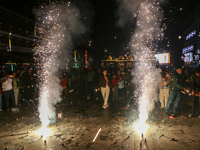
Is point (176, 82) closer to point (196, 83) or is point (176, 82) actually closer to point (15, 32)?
point (196, 83)

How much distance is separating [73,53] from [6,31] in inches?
551

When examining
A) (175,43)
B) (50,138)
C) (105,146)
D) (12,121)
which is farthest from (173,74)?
(175,43)

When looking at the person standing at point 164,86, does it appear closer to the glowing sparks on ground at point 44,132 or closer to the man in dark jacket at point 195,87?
the man in dark jacket at point 195,87

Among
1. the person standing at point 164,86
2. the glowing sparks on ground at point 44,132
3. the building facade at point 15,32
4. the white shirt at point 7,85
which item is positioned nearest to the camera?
the glowing sparks on ground at point 44,132

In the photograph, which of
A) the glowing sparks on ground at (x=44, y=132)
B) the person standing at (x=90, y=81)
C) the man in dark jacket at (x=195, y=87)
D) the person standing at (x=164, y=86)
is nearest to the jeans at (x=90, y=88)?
the person standing at (x=90, y=81)

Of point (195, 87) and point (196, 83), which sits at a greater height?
point (196, 83)

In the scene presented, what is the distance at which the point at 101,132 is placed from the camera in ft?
15.1

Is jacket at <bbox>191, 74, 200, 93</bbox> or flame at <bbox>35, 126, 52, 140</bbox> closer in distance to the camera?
flame at <bbox>35, 126, 52, 140</bbox>

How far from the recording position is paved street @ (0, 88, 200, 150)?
381 centimetres

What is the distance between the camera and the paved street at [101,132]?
3.81 metres

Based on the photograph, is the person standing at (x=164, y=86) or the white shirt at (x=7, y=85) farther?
the white shirt at (x=7, y=85)

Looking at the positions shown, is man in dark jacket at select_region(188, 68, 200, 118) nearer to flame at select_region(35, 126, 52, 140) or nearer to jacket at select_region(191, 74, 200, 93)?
jacket at select_region(191, 74, 200, 93)

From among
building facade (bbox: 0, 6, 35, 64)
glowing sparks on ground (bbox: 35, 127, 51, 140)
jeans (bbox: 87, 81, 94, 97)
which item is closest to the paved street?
glowing sparks on ground (bbox: 35, 127, 51, 140)

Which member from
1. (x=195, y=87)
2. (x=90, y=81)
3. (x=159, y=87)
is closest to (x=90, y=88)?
(x=90, y=81)
